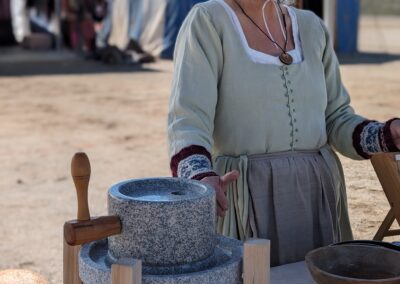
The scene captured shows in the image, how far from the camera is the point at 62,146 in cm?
804

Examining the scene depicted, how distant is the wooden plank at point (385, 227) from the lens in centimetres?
254

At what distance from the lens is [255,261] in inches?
57.2

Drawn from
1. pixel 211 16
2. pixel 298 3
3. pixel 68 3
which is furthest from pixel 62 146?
pixel 68 3

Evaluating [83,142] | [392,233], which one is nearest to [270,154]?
[392,233]

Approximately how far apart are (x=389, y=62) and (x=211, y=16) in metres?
13.6

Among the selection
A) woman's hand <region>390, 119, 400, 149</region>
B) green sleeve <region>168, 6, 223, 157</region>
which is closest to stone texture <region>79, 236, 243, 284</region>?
green sleeve <region>168, 6, 223, 157</region>

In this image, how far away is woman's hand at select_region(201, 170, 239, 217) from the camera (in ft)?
5.63

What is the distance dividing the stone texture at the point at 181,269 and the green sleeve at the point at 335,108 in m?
0.70

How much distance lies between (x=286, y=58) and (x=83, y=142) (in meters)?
6.28

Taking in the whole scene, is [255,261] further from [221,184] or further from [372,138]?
[372,138]

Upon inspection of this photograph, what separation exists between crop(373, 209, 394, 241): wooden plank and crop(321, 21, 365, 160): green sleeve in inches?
17.6

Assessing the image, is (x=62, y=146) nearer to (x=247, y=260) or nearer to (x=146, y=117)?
(x=146, y=117)

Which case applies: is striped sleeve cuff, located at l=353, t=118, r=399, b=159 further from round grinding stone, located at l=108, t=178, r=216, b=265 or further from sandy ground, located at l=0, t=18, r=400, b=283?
round grinding stone, located at l=108, t=178, r=216, b=265

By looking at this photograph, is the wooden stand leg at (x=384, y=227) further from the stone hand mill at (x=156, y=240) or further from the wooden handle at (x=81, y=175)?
the wooden handle at (x=81, y=175)
